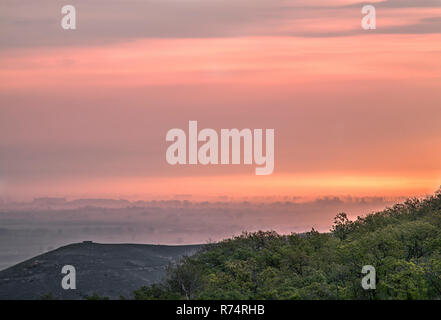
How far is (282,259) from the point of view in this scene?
9456 cm

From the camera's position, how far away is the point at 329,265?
281 feet

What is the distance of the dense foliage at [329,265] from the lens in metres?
74.6

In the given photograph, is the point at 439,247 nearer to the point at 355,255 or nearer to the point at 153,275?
the point at 355,255

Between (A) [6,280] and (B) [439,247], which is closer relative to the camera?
(B) [439,247]

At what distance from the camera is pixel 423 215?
108 metres

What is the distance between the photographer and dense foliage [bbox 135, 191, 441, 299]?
74625mm
